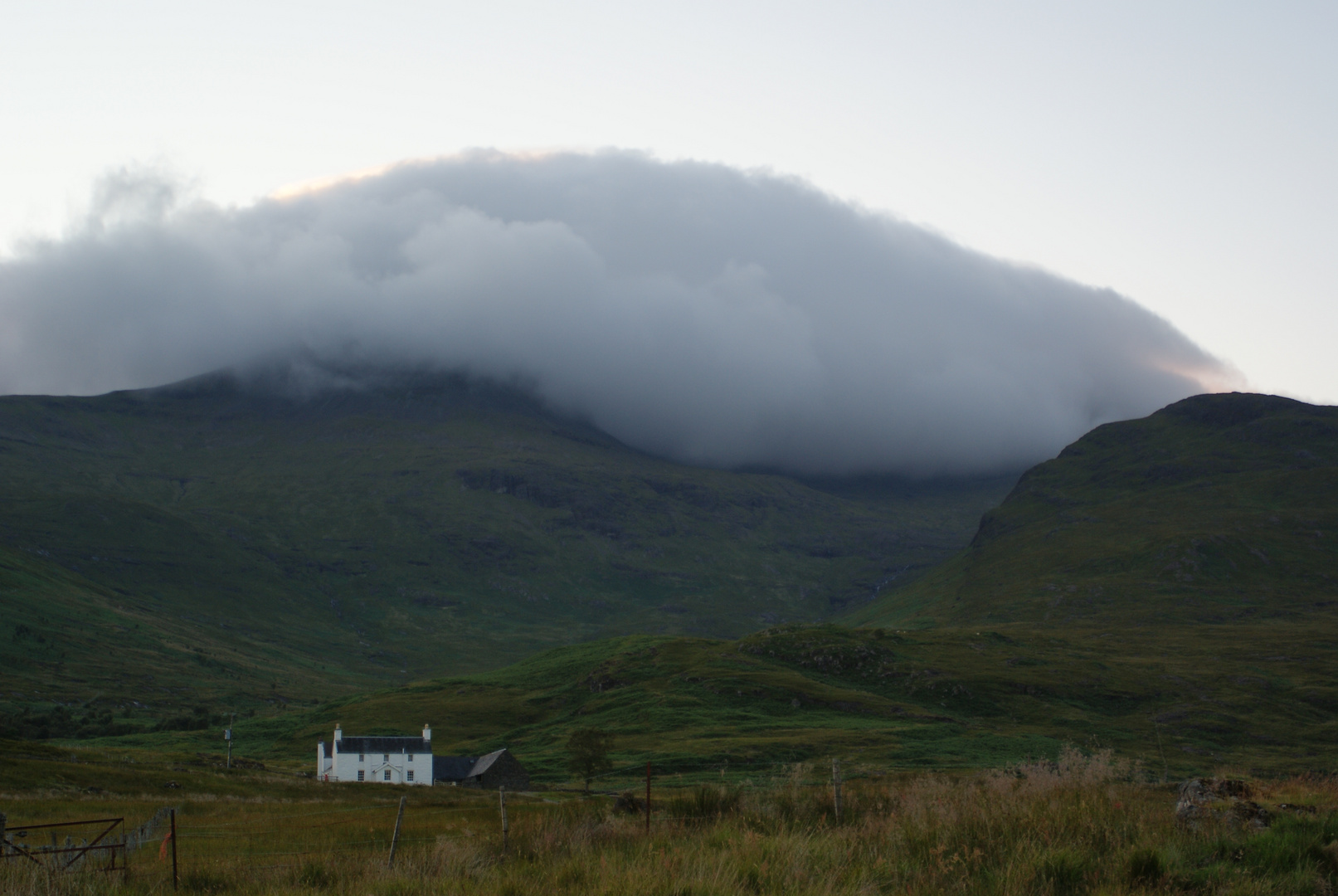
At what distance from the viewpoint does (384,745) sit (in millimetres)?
106688

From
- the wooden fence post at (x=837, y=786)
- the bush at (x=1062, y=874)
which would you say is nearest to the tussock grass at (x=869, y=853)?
the bush at (x=1062, y=874)

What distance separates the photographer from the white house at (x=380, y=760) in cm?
10212

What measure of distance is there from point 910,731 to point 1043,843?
121010 millimetres

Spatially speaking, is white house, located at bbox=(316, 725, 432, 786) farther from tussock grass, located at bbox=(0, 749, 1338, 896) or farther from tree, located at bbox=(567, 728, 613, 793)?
tussock grass, located at bbox=(0, 749, 1338, 896)

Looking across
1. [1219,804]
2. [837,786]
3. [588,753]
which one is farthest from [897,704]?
[1219,804]

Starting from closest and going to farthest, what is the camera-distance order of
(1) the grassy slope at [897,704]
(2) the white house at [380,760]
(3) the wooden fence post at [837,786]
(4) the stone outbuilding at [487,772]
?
(3) the wooden fence post at [837,786]
(4) the stone outbuilding at [487,772]
(2) the white house at [380,760]
(1) the grassy slope at [897,704]

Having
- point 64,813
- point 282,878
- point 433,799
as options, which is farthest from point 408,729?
point 282,878

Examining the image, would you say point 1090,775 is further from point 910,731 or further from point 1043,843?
point 910,731

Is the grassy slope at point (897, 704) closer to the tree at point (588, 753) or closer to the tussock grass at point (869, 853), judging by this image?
the tree at point (588, 753)

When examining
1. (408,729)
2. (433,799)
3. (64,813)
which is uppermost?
(64,813)

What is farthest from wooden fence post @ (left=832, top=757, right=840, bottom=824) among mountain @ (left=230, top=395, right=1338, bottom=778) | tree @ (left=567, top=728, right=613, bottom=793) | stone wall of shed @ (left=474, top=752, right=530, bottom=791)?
mountain @ (left=230, top=395, right=1338, bottom=778)

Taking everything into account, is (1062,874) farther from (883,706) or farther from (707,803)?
(883,706)

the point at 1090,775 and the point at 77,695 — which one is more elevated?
the point at 1090,775

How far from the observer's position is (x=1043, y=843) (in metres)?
12.5
